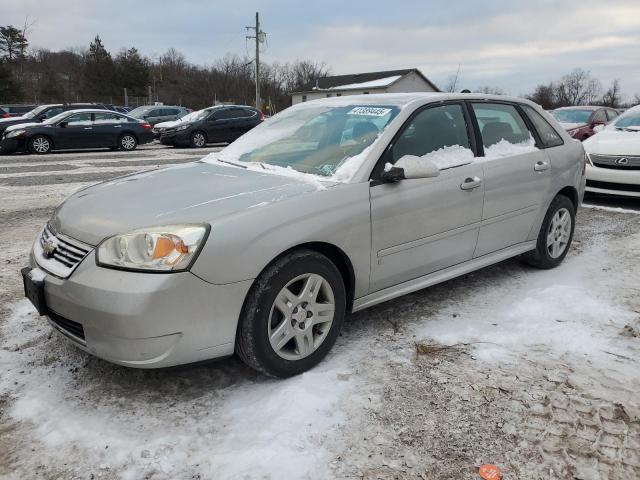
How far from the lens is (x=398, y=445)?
2.44 m

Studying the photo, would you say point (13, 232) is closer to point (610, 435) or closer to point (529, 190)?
point (529, 190)

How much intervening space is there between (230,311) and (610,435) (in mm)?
1862

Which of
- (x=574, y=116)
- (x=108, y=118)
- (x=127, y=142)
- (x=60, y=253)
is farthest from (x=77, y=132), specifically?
(x=60, y=253)

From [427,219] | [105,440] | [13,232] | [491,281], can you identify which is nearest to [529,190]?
[491,281]

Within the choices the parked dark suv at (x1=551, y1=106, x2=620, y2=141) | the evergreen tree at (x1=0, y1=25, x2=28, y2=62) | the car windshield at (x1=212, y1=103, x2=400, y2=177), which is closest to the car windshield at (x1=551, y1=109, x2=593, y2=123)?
the parked dark suv at (x1=551, y1=106, x2=620, y2=141)

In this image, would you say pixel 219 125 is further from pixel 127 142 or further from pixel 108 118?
pixel 108 118

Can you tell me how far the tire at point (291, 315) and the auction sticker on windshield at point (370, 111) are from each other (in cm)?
121

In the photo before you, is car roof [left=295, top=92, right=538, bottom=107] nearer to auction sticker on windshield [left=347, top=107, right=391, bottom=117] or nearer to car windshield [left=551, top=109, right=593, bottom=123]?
auction sticker on windshield [left=347, top=107, right=391, bottom=117]

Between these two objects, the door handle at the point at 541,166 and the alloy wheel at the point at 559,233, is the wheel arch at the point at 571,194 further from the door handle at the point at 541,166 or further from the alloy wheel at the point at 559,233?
the door handle at the point at 541,166

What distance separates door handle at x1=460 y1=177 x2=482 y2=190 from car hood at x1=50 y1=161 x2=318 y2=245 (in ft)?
3.98

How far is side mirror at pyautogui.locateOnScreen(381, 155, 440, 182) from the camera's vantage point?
328cm

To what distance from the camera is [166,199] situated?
297cm

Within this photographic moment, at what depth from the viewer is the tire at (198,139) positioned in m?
18.5

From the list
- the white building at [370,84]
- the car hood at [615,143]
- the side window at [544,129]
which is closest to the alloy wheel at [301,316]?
the side window at [544,129]
